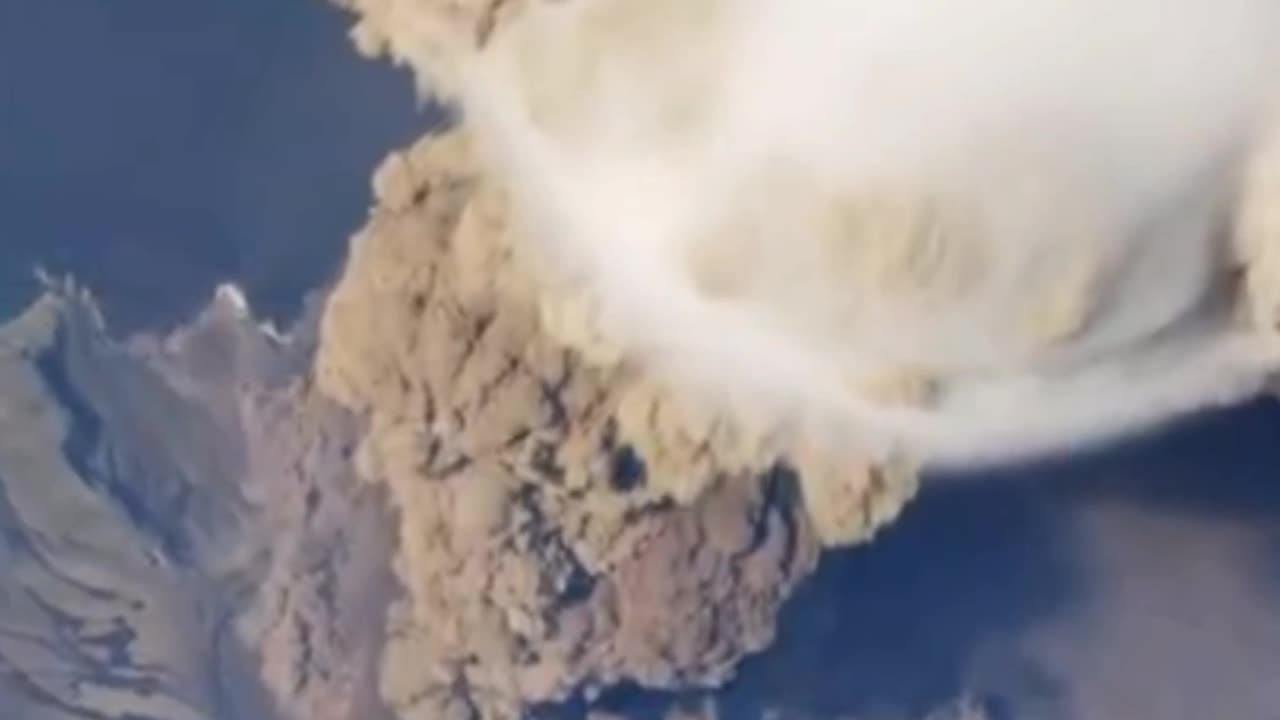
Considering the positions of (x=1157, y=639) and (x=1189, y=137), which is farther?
(x=1157, y=639)

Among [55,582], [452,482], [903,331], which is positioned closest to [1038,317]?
[903,331]

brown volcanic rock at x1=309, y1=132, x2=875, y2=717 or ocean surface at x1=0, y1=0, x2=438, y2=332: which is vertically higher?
ocean surface at x1=0, y1=0, x2=438, y2=332

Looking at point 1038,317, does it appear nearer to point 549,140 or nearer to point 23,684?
point 549,140

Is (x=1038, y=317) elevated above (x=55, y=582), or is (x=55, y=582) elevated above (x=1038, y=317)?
(x=55, y=582)

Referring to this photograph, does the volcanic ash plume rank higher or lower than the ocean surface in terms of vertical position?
lower

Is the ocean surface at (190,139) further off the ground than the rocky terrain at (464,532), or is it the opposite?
the ocean surface at (190,139)

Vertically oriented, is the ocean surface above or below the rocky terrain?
above

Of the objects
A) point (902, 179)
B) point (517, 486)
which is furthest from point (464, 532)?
point (902, 179)

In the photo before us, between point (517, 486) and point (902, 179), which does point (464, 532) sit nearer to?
point (517, 486)
